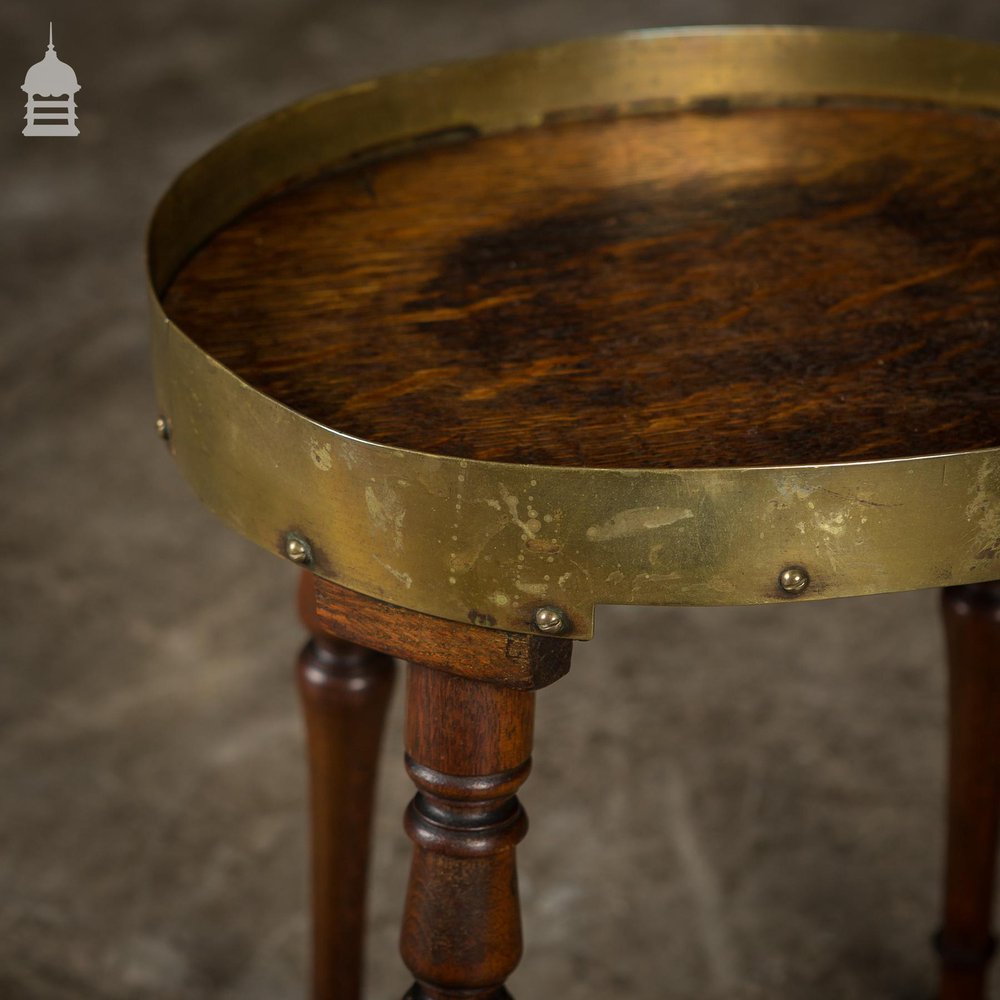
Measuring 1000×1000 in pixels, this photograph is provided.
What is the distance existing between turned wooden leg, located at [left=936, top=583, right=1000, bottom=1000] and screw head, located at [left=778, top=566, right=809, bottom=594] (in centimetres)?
46

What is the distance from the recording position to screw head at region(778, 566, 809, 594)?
2.25 feet

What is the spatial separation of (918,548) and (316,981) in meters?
0.66

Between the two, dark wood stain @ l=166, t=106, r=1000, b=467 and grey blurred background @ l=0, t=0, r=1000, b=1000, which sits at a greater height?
dark wood stain @ l=166, t=106, r=1000, b=467

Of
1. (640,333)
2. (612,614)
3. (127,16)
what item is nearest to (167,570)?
(612,614)

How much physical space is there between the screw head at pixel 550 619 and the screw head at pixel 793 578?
0.09 metres

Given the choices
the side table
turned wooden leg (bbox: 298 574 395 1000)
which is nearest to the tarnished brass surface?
the side table

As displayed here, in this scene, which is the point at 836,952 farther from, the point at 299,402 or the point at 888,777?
the point at 299,402

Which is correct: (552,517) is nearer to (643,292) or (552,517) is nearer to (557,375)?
(557,375)

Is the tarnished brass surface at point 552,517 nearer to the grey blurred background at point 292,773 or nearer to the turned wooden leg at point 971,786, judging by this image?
the turned wooden leg at point 971,786

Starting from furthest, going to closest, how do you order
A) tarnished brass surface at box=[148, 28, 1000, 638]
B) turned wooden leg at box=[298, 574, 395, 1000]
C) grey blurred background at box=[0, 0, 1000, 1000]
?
grey blurred background at box=[0, 0, 1000, 1000]
turned wooden leg at box=[298, 574, 395, 1000]
tarnished brass surface at box=[148, 28, 1000, 638]

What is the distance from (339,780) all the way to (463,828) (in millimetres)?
301

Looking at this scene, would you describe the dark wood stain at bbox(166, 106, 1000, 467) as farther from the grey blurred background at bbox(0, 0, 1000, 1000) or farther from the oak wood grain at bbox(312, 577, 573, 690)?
the grey blurred background at bbox(0, 0, 1000, 1000)

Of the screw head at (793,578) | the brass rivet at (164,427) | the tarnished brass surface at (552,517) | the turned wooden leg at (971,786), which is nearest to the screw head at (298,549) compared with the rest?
the tarnished brass surface at (552,517)

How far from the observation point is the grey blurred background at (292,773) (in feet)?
4.46
